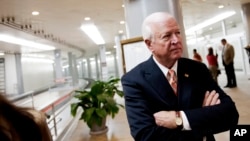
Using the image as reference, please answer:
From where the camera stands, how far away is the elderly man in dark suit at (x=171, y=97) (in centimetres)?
133

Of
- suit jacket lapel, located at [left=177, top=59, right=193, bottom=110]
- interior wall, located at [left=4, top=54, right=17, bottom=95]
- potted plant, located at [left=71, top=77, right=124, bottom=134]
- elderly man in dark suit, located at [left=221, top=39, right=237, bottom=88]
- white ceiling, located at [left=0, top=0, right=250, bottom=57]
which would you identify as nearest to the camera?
suit jacket lapel, located at [left=177, top=59, right=193, bottom=110]

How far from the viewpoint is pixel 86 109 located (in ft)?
15.9

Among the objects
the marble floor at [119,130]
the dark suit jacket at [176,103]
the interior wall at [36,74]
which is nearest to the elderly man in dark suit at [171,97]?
the dark suit jacket at [176,103]

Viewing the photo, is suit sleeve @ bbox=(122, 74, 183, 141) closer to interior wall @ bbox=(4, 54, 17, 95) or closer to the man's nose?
the man's nose

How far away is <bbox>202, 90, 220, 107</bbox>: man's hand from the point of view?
1.42m

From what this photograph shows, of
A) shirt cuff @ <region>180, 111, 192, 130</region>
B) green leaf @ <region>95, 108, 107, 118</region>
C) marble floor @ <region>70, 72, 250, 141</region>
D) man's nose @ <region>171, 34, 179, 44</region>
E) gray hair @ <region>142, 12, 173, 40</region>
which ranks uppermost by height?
gray hair @ <region>142, 12, 173, 40</region>

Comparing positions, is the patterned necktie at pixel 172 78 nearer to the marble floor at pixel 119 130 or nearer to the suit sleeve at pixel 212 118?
the suit sleeve at pixel 212 118

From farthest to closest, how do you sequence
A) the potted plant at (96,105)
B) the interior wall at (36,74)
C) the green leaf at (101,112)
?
the interior wall at (36,74) → the potted plant at (96,105) → the green leaf at (101,112)

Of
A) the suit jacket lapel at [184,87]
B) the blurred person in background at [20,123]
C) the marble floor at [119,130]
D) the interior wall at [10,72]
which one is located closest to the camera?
the blurred person in background at [20,123]

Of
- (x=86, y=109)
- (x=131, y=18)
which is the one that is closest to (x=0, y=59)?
(x=86, y=109)

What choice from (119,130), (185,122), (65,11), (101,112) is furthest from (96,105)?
(185,122)

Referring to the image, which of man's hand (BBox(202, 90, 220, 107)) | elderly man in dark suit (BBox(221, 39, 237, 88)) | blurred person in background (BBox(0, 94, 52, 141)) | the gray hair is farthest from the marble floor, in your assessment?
blurred person in background (BBox(0, 94, 52, 141))

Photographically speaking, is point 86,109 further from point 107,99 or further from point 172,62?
point 172,62

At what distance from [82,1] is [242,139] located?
5.61m
